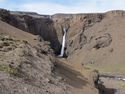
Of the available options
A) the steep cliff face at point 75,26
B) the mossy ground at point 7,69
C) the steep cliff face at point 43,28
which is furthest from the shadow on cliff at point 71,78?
the steep cliff face at point 75,26

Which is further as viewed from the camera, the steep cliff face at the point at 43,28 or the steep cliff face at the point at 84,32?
the steep cliff face at the point at 84,32

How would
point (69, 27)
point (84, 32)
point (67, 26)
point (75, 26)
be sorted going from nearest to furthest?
point (84, 32)
point (75, 26)
point (67, 26)
point (69, 27)

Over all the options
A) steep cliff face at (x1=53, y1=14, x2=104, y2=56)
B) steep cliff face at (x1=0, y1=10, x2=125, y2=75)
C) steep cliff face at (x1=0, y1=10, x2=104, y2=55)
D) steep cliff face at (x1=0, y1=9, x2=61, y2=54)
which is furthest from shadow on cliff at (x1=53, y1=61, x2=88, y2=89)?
steep cliff face at (x1=53, y1=14, x2=104, y2=56)

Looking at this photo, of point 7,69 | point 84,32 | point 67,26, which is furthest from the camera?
point 67,26

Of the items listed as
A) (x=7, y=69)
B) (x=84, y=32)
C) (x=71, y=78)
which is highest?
(x=7, y=69)

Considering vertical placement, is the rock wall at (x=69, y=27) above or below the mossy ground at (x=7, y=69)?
below

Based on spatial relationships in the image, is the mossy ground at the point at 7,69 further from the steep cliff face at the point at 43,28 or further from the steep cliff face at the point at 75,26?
the steep cliff face at the point at 75,26

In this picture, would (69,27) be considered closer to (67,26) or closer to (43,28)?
(67,26)

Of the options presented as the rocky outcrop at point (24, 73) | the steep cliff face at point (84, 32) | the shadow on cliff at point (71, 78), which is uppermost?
the rocky outcrop at point (24, 73)

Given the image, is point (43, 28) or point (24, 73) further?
point (43, 28)

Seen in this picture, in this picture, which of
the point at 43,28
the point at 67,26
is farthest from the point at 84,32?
the point at 43,28

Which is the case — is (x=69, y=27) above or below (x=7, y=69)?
below

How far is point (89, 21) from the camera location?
5300 inches

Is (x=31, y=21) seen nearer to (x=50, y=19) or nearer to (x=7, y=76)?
(x=50, y=19)
